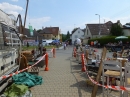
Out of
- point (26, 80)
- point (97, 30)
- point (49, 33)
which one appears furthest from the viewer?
point (49, 33)

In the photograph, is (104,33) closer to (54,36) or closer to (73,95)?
(54,36)

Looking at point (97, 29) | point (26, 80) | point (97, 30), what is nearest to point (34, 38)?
point (97, 30)

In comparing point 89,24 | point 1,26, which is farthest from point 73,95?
point 89,24

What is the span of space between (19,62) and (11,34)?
1566mm

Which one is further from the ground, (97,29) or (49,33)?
(97,29)

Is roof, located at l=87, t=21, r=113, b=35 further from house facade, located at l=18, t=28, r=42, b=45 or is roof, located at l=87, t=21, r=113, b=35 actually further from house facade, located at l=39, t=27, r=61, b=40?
house facade, located at l=39, t=27, r=61, b=40

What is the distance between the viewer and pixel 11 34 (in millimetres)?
7496

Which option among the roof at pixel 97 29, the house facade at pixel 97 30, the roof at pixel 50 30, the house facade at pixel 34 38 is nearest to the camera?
the house facade at pixel 34 38

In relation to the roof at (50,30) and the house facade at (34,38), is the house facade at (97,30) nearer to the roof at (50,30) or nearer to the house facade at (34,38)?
the house facade at (34,38)

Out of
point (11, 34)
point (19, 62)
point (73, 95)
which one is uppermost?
point (11, 34)

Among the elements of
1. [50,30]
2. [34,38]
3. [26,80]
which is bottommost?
[26,80]

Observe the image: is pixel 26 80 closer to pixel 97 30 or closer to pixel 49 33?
pixel 97 30

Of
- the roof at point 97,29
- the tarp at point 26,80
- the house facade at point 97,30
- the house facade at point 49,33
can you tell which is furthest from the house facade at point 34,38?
the house facade at point 49,33

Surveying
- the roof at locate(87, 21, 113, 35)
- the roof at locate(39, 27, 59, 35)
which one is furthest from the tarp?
the roof at locate(39, 27, 59, 35)
